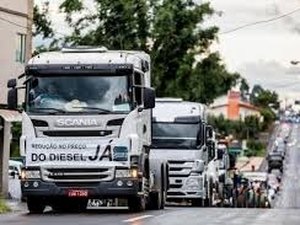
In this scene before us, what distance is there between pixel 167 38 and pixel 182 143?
A: 76.0 ft

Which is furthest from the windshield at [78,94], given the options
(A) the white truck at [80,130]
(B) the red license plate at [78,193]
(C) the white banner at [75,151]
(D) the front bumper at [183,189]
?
(D) the front bumper at [183,189]

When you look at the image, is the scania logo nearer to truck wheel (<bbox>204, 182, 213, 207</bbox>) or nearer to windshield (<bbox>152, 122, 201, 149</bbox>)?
windshield (<bbox>152, 122, 201, 149</bbox>)

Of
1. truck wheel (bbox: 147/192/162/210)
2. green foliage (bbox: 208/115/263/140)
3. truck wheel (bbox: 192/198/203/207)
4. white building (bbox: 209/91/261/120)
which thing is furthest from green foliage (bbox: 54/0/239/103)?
white building (bbox: 209/91/261/120)

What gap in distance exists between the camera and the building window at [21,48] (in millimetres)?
42219

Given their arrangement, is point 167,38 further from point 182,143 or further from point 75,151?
point 75,151

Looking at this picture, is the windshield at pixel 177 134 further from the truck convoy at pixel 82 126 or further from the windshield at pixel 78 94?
the windshield at pixel 78 94

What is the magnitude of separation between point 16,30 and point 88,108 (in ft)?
61.2

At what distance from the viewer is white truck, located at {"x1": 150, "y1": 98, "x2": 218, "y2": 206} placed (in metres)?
33.6

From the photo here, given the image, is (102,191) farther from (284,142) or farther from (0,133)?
(284,142)

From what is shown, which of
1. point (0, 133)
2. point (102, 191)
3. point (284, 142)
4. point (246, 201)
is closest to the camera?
point (102, 191)

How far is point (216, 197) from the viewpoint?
4347cm

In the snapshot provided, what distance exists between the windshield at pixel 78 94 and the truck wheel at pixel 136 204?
253 centimetres

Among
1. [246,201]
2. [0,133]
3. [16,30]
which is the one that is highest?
[16,30]

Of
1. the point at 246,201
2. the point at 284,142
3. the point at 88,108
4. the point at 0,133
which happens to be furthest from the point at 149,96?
the point at 284,142
